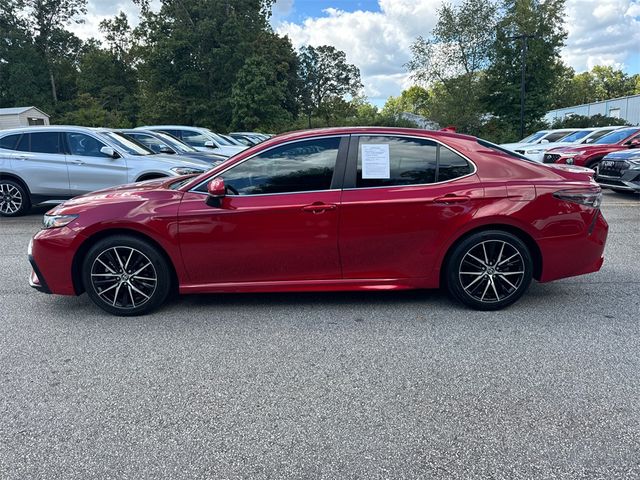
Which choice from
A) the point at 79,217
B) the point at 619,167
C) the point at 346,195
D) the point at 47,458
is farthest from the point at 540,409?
the point at 619,167

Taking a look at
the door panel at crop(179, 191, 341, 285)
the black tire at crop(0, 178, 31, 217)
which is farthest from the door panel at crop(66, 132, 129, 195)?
the door panel at crop(179, 191, 341, 285)

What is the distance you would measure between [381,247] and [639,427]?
218cm

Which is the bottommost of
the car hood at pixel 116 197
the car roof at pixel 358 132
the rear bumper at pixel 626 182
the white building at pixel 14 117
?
the rear bumper at pixel 626 182

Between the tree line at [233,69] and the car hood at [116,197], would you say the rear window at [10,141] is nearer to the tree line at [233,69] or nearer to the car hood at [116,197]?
the car hood at [116,197]

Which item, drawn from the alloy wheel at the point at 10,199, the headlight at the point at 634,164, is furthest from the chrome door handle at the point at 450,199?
the alloy wheel at the point at 10,199

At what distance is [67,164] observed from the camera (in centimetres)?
911

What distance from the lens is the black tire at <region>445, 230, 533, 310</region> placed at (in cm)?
420

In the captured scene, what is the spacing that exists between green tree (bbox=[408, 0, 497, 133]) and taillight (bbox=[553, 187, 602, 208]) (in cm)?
3398

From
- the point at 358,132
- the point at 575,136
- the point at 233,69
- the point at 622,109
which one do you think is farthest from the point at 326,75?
the point at 358,132

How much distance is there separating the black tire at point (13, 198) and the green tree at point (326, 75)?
62.9 metres

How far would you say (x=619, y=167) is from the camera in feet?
35.5

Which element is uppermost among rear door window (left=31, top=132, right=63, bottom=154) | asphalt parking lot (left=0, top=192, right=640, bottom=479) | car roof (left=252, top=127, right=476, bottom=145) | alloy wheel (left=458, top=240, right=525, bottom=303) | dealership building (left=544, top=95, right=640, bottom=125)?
dealership building (left=544, top=95, right=640, bottom=125)

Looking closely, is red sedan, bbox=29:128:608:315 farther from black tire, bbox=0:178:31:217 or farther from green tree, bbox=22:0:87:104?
green tree, bbox=22:0:87:104

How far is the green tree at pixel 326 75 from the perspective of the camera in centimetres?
7193
